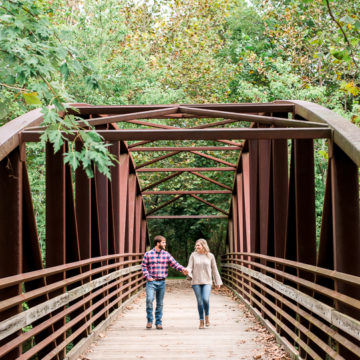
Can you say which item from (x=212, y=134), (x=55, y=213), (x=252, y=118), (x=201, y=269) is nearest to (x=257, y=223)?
(x=201, y=269)

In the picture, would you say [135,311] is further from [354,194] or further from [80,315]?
[354,194]

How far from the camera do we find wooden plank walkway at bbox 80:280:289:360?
7.19m

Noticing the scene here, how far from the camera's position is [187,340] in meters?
8.34

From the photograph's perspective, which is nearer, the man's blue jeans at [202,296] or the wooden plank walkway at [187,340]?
the wooden plank walkway at [187,340]

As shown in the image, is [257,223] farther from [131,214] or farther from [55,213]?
[131,214]

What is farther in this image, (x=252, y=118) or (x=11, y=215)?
(x=252, y=118)

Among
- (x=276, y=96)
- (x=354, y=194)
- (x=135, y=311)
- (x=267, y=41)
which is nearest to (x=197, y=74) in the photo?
(x=267, y=41)

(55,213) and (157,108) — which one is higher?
(157,108)

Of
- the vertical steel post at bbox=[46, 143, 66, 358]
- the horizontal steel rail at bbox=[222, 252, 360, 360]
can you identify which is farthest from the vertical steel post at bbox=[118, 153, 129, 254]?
the vertical steel post at bbox=[46, 143, 66, 358]

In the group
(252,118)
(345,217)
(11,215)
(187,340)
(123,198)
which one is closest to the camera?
(345,217)

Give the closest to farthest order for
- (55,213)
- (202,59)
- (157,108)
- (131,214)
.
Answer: (55,213) → (157,108) → (131,214) → (202,59)

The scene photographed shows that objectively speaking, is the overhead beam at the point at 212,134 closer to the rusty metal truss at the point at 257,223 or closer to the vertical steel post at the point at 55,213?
the rusty metal truss at the point at 257,223

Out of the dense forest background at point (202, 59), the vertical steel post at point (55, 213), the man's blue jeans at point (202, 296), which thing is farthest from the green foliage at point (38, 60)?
the man's blue jeans at point (202, 296)

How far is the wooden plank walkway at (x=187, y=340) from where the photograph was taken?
7191mm
